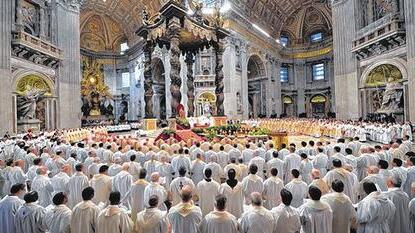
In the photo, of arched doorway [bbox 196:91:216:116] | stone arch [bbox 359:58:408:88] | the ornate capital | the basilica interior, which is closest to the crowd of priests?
the basilica interior

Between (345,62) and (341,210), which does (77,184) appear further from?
(345,62)

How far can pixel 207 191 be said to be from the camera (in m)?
5.22

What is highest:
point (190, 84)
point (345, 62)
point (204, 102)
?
point (345, 62)

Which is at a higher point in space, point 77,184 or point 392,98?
point 392,98

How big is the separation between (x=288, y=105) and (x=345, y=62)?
18.6 m

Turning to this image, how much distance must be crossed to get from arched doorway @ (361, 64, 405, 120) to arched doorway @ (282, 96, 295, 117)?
19646 millimetres

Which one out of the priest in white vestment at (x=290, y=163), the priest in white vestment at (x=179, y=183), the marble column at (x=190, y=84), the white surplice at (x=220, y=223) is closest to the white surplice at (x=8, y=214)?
the priest in white vestment at (x=179, y=183)

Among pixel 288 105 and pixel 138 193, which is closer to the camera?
pixel 138 193

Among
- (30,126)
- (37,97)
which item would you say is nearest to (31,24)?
(37,97)

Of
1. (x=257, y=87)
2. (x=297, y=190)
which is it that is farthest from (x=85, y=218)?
(x=257, y=87)

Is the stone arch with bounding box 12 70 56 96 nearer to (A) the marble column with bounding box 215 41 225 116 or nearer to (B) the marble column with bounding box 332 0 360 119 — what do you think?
(A) the marble column with bounding box 215 41 225 116

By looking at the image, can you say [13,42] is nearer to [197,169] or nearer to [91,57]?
[197,169]

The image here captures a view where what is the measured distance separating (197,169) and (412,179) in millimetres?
4640

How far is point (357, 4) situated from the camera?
21.2 metres
